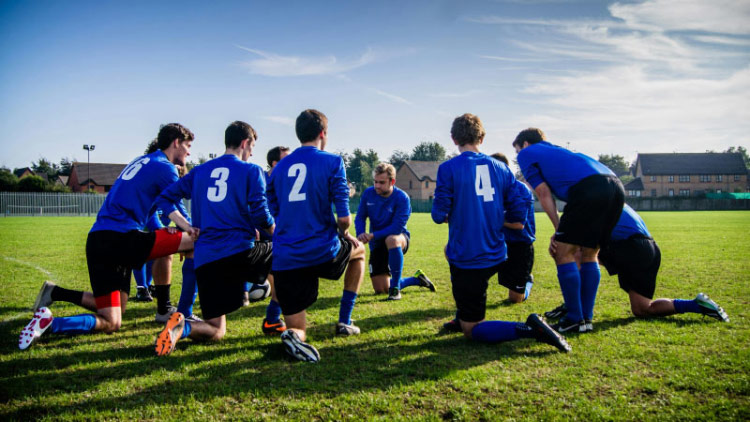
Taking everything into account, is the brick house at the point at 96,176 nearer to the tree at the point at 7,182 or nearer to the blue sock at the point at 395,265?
the tree at the point at 7,182

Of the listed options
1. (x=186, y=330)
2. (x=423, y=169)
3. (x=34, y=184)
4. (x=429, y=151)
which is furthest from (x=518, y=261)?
(x=429, y=151)

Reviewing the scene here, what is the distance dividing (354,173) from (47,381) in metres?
89.3

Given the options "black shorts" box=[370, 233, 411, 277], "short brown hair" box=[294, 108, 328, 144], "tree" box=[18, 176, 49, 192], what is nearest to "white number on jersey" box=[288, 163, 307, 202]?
"short brown hair" box=[294, 108, 328, 144]

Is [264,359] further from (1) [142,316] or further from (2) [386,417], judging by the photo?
(1) [142,316]

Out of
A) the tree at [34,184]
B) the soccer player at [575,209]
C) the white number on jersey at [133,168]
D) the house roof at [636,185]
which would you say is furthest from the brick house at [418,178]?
the white number on jersey at [133,168]

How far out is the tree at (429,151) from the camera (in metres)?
107

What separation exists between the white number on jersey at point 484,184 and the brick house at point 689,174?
9551 centimetres

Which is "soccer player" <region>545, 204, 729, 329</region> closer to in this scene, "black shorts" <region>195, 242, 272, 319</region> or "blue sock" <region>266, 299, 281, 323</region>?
"blue sock" <region>266, 299, 281, 323</region>

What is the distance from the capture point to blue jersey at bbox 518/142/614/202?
14.9ft

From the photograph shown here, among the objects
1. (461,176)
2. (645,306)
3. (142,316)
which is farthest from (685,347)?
(142,316)

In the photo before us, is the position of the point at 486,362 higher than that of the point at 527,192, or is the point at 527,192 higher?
the point at 527,192

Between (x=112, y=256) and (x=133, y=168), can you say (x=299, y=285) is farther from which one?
(x=133, y=168)

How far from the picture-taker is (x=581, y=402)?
2963 mm

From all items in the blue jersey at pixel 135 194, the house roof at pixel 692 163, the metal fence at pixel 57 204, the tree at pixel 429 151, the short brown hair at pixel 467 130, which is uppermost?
the tree at pixel 429 151
